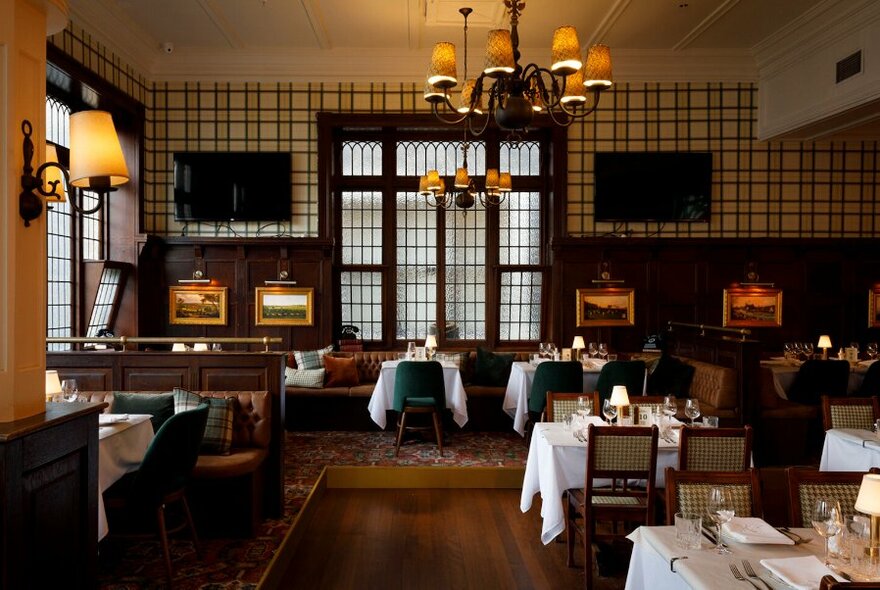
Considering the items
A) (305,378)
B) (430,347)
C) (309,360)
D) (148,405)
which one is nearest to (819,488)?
(148,405)

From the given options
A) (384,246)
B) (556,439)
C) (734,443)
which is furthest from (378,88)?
(734,443)

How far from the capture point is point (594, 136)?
9.80 m

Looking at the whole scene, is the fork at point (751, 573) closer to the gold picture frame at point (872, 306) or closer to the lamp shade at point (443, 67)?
the lamp shade at point (443, 67)

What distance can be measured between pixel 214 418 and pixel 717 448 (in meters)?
3.51

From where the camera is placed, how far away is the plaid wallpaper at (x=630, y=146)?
31.9ft

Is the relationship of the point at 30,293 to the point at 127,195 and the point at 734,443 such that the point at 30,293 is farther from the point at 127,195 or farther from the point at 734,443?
the point at 127,195

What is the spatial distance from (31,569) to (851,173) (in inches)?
441

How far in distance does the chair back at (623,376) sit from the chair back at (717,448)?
310cm

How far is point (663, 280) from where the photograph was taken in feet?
32.2

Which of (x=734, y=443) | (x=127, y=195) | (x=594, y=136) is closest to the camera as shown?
(x=734, y=443)

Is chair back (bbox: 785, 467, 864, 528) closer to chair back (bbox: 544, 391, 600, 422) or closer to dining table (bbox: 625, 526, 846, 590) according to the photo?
dining table (bbox: 625, 526, 846, 590)

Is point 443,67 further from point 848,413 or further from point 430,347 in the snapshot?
point 430,347

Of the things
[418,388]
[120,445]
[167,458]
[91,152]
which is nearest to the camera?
[91,152]

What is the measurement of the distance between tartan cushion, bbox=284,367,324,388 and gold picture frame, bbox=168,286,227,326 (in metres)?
1.80
